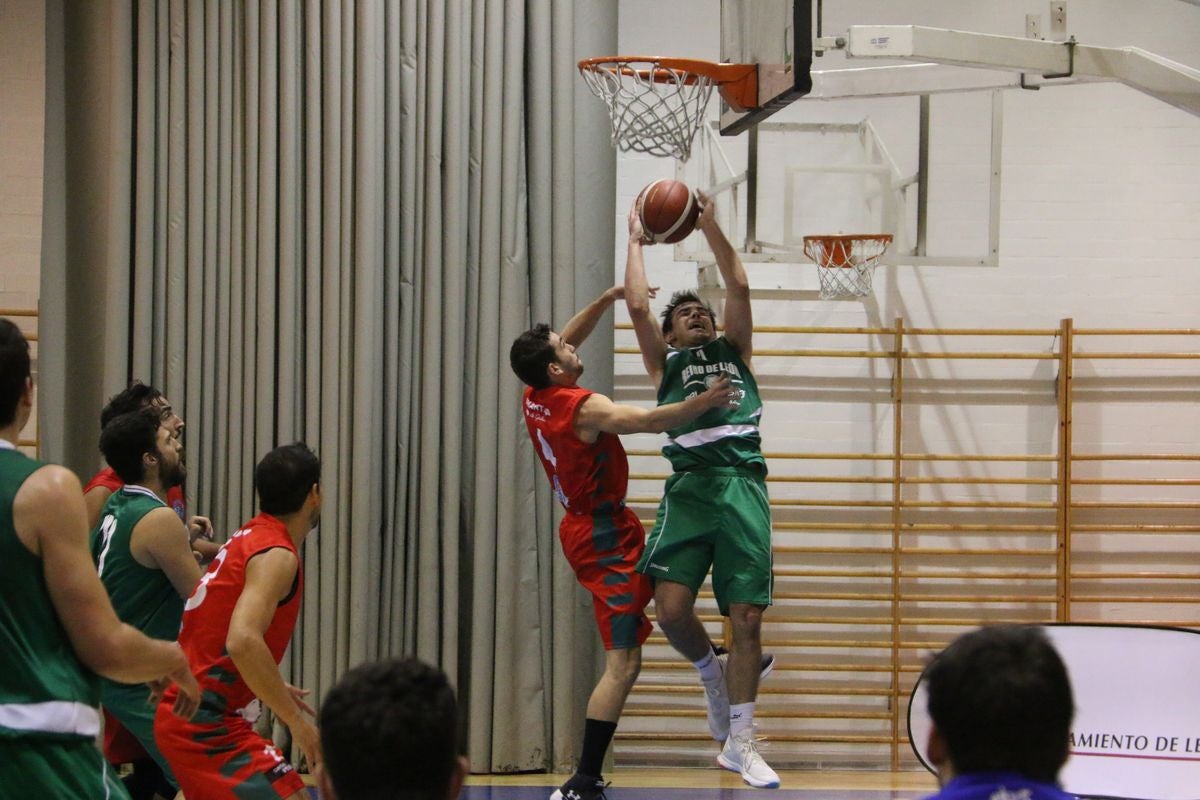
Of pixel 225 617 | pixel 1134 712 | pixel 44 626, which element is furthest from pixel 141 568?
pixel 1134 712

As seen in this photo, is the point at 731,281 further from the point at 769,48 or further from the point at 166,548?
the point at 166,548

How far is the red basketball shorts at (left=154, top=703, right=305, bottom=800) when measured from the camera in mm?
3342

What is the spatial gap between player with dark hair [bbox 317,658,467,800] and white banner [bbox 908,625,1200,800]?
3033 millimetres

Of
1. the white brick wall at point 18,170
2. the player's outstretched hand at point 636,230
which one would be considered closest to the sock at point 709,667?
the player's outstretched hand at point 636,230

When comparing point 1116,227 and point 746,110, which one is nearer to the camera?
point 746,110

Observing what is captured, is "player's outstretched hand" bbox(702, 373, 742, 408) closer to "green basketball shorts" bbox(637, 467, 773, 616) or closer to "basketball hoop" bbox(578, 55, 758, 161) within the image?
"green basketball shorts" bbox(637, 467, 773, 616)

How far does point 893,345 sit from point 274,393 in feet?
11.3

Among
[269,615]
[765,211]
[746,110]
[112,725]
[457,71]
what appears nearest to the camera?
[269,615]

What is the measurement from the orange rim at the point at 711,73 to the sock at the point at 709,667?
2.13m

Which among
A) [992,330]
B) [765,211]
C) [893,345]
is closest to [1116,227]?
[992,330]

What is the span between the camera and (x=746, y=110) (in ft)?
16.2

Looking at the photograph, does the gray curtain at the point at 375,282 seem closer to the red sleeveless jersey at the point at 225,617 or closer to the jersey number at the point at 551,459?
the jersey number at the point at 551,459

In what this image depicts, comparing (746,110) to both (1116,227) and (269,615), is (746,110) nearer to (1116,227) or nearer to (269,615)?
(269,615)

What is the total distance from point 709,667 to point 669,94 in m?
2.27
